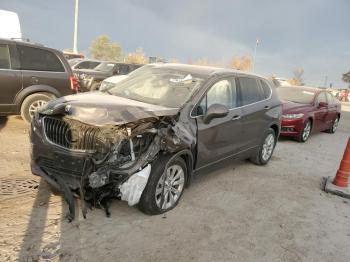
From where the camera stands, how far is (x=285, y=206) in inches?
196

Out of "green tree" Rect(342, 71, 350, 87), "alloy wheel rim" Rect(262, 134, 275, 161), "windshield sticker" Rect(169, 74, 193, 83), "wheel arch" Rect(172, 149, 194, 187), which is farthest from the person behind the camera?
"green tree" Rect(342, 71, 350, 87)

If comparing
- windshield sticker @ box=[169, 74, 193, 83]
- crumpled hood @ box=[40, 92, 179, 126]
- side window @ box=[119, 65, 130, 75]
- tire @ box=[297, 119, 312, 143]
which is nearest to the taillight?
windshield sticker @ box=[169, 74, 193, 83]

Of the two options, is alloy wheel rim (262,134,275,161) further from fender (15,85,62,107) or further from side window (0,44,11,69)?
side window (0,44,11,69)

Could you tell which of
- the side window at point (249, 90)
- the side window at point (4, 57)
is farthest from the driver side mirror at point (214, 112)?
the side window at point (4, 57)

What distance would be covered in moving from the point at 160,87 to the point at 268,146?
2.97 meters

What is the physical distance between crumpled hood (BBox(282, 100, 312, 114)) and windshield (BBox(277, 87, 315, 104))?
32 centimetres

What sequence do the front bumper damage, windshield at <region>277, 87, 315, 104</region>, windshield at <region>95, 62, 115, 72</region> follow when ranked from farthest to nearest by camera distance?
1. windshield at <region>95, 62, 115, 72</region>
2. windshield at <region>277, 87, 315, 104</region>
3. the front bumper damage

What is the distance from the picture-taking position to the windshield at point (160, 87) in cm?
470

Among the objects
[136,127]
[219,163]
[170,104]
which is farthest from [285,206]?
[136,127]

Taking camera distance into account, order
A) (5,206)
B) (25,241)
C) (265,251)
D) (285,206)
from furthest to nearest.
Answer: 1. (285,206)
2. (5,206)
3. (265,251)
4. (25,241)

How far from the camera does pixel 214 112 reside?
454 cm

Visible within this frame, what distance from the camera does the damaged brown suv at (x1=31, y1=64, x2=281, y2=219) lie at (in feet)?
12.2

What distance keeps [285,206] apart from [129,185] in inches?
97.8

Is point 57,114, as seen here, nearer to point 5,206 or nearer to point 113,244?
point 5,206
